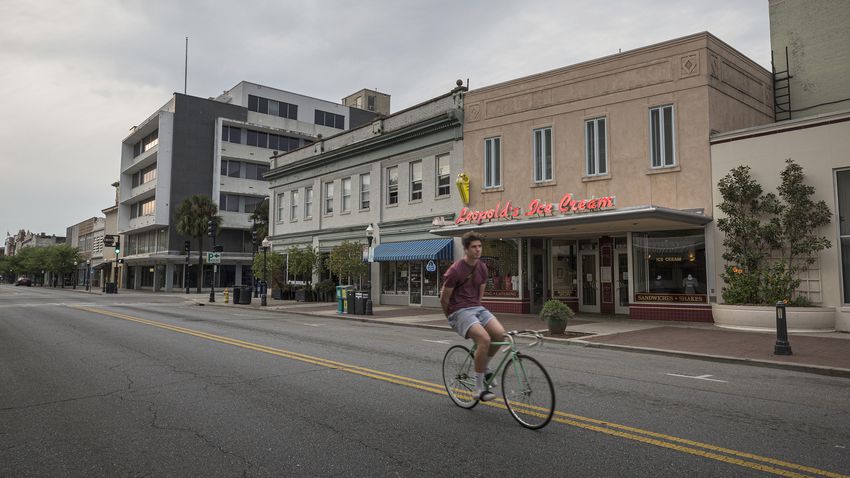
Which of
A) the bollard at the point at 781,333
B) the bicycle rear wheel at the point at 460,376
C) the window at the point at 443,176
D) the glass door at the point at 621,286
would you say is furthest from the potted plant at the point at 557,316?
the window at the point at 443,176

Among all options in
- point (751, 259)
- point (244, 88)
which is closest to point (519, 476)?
point (751, 259)

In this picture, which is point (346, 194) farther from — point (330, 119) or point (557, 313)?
point (330, 119)

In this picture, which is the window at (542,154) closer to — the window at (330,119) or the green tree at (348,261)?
the green tree at (348,261)

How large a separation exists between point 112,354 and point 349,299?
12.5 meters

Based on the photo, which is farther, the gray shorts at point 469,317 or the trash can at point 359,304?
the trash can at point 359,304

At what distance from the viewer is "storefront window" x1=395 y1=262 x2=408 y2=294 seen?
27469mm

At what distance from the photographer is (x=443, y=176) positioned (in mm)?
25453

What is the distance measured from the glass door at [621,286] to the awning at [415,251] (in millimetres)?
7102

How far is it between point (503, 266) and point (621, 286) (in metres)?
4.47

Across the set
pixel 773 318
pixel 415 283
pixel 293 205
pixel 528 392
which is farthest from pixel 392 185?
pixel 528 392

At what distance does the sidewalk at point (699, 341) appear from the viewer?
10289 mm

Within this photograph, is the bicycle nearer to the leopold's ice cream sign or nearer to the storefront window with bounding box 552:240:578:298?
the leopold's ice cream sign

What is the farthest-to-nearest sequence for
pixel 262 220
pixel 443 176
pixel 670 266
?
1. pixel 262 220
2. pixel 443 176
3. pixel 670 266

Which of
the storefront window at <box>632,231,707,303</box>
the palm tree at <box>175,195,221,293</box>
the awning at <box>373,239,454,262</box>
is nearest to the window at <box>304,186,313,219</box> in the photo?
the awning at <box>373,239,454,262</box>
